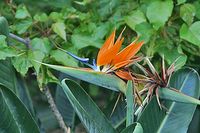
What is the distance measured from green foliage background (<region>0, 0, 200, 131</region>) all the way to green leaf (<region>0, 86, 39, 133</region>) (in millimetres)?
169

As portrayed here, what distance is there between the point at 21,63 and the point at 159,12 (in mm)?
412

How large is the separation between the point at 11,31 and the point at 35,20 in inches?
3.9

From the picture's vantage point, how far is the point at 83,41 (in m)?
1.58

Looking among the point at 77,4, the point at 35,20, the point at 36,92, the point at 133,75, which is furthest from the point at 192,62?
the point at 36,92

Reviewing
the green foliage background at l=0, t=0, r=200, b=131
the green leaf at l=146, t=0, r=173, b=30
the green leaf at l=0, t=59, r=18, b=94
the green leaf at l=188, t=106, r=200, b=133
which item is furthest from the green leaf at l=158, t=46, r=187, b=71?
the green leaf at l=0, t=59, r=18, b=94

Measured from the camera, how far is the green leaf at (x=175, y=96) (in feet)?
3.55

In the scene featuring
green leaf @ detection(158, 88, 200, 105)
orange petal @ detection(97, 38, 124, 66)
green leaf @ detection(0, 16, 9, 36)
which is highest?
orange petal @ detection(97, 38, 124, 66)

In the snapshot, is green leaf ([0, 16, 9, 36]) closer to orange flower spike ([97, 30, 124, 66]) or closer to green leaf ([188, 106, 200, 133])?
orange flower spike ([97, 30, 124, 66])

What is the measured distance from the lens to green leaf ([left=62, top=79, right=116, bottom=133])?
1.20 meters

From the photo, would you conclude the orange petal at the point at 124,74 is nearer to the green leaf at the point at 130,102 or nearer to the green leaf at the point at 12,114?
the green leaf at the point at 130,102

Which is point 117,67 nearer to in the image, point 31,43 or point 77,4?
point 31,43

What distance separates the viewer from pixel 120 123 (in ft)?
5.33

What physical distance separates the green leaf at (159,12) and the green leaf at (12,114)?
0.44m

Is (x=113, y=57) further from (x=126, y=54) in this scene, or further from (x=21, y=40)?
(x=21, y=40)
